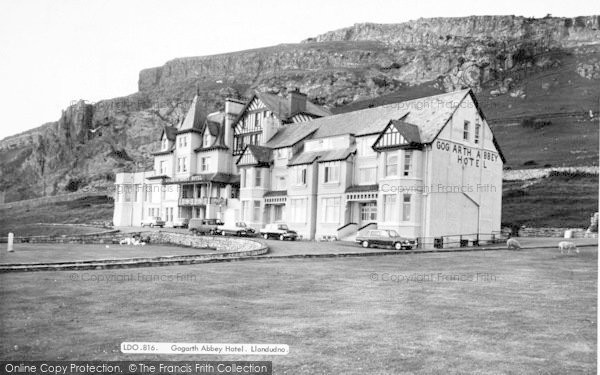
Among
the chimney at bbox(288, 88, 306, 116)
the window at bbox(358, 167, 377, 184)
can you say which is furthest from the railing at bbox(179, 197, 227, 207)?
the window at bbox(358, 167, 377, 184)

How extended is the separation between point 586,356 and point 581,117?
118 m

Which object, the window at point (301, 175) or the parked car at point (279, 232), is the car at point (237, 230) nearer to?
the parked car at point (279, 232)

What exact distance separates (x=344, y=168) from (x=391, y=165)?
5.86 meters

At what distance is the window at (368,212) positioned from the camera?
4241cm

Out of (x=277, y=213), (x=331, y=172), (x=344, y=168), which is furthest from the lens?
(x=277, y=213)

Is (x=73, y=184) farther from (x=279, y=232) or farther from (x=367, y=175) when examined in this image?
(x=367, y=175)

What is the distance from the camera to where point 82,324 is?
32.5 feet

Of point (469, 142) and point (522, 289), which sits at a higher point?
point (469, 142)

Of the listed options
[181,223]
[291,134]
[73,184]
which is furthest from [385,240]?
[73,184]

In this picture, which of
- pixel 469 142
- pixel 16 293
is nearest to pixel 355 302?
pixel 16 293

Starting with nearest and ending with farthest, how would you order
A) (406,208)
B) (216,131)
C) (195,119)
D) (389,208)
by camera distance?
(406,208), (389,208), (216,131), (195,119)

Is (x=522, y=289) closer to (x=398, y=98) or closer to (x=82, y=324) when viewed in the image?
(x=82, y=324)

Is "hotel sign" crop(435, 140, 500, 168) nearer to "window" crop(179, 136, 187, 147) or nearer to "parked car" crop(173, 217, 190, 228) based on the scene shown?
"parked car" crop(173, 217, 190, 228)

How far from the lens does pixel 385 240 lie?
3366 cm
